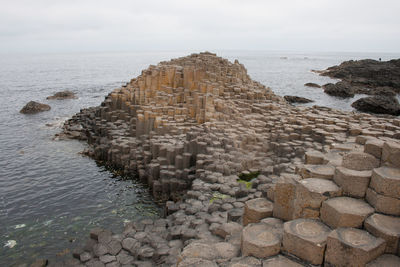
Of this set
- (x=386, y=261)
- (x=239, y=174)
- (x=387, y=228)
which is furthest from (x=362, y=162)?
(x=239, y=174)

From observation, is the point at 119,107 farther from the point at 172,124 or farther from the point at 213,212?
the point at 213,212

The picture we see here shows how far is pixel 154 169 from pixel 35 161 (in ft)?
25.9

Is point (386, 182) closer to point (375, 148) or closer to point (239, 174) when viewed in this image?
point (375, 148)

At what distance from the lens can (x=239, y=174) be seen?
10.3 meters

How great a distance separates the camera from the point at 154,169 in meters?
11.9

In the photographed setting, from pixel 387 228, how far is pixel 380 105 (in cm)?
2946

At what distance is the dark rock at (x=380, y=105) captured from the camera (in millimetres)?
27728

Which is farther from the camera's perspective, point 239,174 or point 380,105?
point 380,105

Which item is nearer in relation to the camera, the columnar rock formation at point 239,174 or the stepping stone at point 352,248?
the stepping stone at point 352,248

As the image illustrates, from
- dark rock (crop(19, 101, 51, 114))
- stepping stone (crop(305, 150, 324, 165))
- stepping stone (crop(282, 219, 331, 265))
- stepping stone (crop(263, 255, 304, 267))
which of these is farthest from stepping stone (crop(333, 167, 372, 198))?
dark rock (crop(19, 101, 51, 114))

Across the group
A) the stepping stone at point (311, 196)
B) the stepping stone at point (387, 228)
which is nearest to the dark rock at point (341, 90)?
the stepping stone at point (311, 196)

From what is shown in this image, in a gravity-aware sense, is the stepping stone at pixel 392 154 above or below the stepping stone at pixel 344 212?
above

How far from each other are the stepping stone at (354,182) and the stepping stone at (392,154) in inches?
13.7

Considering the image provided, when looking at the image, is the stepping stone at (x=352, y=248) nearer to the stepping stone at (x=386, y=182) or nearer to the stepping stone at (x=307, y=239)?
the stepping stone at (x=307, y=239)
